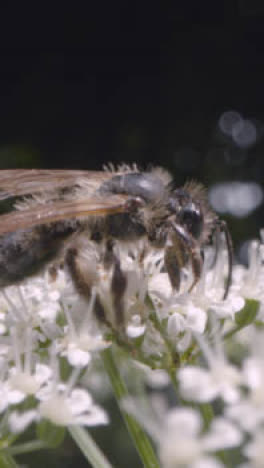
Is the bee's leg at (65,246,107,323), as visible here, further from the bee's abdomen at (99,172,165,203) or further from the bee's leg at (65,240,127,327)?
the bee's abdomen at (99,172,165,203)

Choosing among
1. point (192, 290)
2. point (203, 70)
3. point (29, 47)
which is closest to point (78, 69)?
point (29, 47)

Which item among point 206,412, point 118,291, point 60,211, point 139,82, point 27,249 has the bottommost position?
point 206,412

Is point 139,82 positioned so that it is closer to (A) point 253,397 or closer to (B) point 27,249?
(B) point 27,249

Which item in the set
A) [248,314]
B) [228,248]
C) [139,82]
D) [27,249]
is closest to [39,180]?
[27,249]

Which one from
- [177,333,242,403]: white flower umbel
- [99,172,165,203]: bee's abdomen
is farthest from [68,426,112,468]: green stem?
[99,172,165,203]: bee's abdomen

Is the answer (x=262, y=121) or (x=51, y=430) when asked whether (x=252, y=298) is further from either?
(x=262, y=121)
